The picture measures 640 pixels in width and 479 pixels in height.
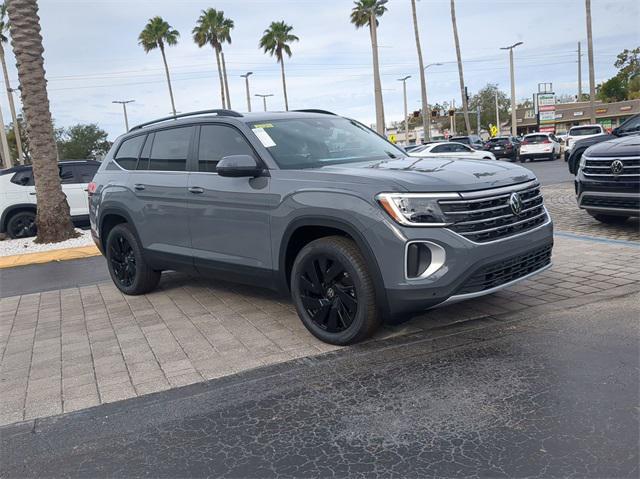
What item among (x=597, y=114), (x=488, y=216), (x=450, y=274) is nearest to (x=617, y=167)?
(x=488, y=216)

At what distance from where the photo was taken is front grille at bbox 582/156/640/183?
7.39 meters

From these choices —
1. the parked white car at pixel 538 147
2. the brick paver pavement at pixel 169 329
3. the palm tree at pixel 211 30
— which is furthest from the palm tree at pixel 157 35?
the brick paver pavement at pixel 169 329

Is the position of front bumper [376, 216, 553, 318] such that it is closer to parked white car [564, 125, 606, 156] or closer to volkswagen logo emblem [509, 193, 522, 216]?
volkswagen logo emblem [509, 193, 522, 216]

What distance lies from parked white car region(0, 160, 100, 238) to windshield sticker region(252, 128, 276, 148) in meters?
8.91

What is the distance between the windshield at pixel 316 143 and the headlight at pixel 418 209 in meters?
1.11

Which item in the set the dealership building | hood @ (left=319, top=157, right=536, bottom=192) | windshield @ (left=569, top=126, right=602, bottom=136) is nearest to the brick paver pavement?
hood @ (left=319, top=157, right=536, bottom=192)

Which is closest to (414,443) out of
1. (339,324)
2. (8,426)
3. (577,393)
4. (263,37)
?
(577,393)

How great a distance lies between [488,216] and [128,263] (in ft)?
14.1

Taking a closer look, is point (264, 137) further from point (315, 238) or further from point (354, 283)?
point (354, 283)

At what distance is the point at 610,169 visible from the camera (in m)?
7.74

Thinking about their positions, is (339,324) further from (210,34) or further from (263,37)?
(263,37)

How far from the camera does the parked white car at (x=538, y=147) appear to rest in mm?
31891

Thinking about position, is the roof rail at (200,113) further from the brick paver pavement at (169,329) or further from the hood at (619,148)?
the hood at (619,148)

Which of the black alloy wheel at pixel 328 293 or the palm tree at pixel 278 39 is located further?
the palm tree at pixel 278 39
